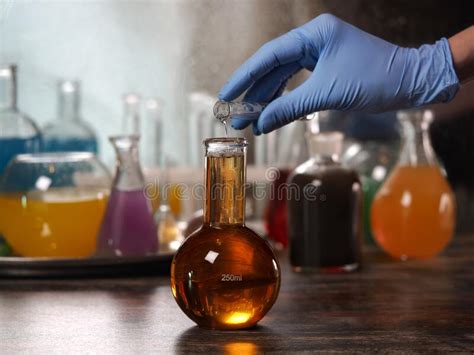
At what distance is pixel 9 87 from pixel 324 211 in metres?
0.81

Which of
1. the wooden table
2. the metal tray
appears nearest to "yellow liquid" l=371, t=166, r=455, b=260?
the wooden table

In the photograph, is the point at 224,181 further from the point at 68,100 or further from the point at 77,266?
the point at 68,100

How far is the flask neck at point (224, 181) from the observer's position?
3.47 feet

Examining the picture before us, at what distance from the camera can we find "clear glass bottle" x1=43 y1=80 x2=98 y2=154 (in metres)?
2.13

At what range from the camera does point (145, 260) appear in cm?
150

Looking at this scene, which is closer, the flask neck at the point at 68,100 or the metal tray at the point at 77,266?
the metal tray at the point at 77,266

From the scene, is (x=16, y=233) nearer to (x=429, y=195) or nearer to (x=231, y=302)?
(x=231, y=302)

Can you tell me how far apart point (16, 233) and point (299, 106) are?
0.66 meters

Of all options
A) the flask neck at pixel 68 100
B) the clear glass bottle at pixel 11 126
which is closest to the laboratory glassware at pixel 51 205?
the clear glass bottle at pixel 11 126

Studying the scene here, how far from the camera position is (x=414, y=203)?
67.4 inches

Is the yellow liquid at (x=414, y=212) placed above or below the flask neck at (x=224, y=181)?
below

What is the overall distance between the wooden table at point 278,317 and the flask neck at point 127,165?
7.4 inches

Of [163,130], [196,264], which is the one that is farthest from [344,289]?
[163,130]

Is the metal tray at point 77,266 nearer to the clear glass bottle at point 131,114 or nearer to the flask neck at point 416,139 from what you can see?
the flask neck at point 416,139
